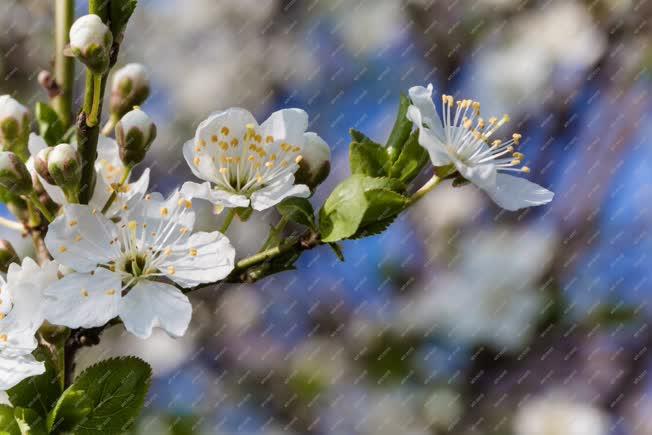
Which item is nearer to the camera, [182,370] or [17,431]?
[17,431]

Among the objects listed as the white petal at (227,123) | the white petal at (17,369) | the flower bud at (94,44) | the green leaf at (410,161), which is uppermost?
the flower bud at (94,44)

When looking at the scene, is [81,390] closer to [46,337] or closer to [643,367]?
[46,337]

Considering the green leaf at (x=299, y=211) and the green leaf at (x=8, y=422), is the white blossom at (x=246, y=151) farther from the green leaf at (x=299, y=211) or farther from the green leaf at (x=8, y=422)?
the green leaf at (x=8, y=422)

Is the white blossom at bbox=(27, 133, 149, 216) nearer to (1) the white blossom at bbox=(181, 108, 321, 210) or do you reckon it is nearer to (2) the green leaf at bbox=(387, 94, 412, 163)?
(1) the white blossom at bbox=(181, 108, 321, 210)

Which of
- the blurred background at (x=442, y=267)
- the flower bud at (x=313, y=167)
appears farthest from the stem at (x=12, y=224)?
the blurred background at (x=442, y=267)

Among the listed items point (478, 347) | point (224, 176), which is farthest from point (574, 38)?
point (224, 176)

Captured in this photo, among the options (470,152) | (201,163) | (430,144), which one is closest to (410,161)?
(430,144)
